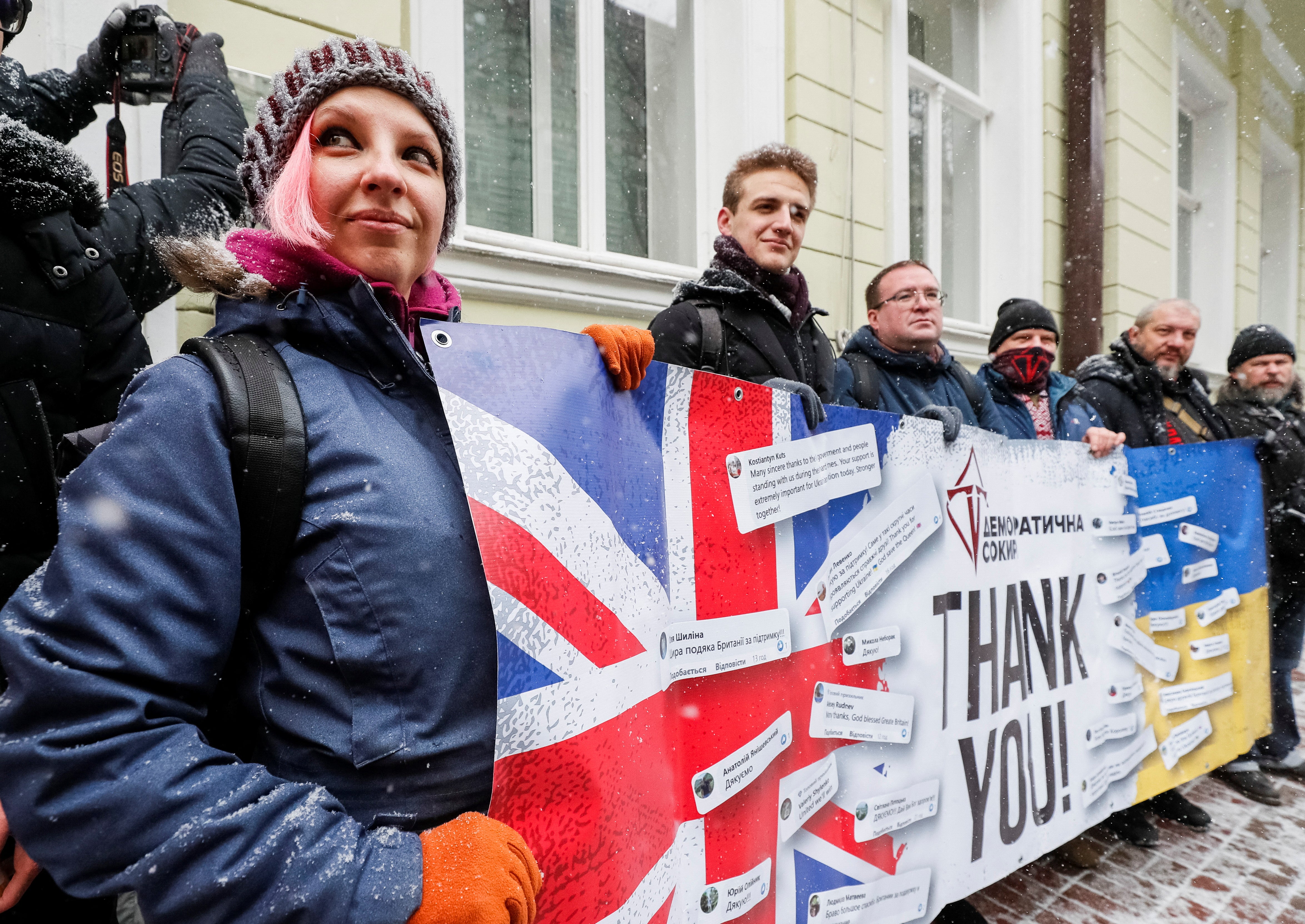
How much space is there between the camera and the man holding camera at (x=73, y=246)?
115 cm

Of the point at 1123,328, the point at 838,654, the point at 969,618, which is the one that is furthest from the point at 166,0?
the point at 1123,328

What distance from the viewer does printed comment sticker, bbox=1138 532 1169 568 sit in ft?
9.36

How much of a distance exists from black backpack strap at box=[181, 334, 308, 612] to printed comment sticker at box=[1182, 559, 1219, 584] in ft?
11.3

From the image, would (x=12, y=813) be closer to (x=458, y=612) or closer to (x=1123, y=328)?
(x=458, y=612)

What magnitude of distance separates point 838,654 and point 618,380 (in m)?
0.91

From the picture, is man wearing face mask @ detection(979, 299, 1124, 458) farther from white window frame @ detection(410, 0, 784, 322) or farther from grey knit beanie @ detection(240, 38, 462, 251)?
grey knit beanie @ detection(240, 38, 462, 251)

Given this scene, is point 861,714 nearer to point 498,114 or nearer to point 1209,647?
point 1209,647

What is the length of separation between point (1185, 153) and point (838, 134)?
8.13 m

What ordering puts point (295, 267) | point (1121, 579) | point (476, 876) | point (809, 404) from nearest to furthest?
1. point (476, 876)
2. point (295, 267)
3. point (809, 404)
4. point (1121, 579)

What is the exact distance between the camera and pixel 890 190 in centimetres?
498

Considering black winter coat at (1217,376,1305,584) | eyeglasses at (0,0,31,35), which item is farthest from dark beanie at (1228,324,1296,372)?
eyeglasses at (0,0,31,35)

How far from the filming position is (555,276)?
3.31 metres

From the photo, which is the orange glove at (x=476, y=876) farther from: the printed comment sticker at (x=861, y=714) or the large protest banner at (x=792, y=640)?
the printed comment sticker at (x=861, y=714)

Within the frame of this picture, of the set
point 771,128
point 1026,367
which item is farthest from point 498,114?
point 1026,367
